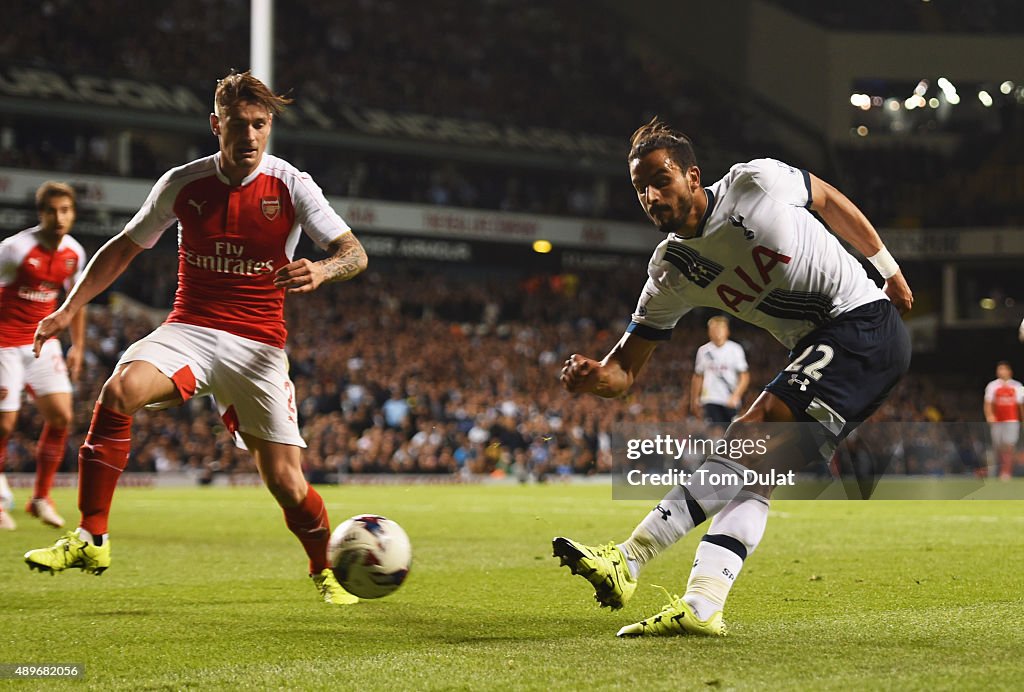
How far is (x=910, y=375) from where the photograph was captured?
36.3m

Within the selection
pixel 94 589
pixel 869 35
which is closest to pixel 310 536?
pixel 94 589

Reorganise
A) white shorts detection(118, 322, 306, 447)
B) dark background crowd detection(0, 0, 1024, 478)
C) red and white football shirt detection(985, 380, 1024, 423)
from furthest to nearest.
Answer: dark background crowd detection(0, 0, 1024, 478) → red and white football shirt detection(985, 380, 1024, 423) → white shorts detection(118, 322, 306, 447)

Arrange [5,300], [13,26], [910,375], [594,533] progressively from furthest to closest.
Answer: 1. [910,375]
2. [13,26]
3. [594,533]
4. [5,300]

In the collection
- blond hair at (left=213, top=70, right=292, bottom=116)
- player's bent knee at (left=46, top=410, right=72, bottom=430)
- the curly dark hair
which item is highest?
blond hair at (left=213, top=70, right=292, bottom=116)

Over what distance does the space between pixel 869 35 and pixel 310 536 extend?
39106 mm

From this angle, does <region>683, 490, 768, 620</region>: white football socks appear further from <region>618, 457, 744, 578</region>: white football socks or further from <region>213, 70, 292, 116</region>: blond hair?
<region>213, 70, 292, 116</region>: blond hair

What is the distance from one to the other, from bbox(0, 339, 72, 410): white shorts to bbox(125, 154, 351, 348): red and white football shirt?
4.48 m

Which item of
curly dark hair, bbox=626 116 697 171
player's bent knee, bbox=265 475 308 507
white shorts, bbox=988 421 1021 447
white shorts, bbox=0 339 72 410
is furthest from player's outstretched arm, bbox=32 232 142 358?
white shorts, bbox=988 421 1021 447

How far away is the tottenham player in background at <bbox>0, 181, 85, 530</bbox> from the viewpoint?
9602 millimetres

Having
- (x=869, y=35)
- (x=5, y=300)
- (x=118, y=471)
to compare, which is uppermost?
(x=869, y=35)

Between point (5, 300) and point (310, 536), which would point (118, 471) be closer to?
point (310, 536)

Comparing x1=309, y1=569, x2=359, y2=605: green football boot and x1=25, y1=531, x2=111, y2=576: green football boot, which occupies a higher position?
x1=25, y1=531, x2=111, y2=576: green football boot

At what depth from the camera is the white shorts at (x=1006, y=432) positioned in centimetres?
2236

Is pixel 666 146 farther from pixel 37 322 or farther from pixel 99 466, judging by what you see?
pixel 37 322
